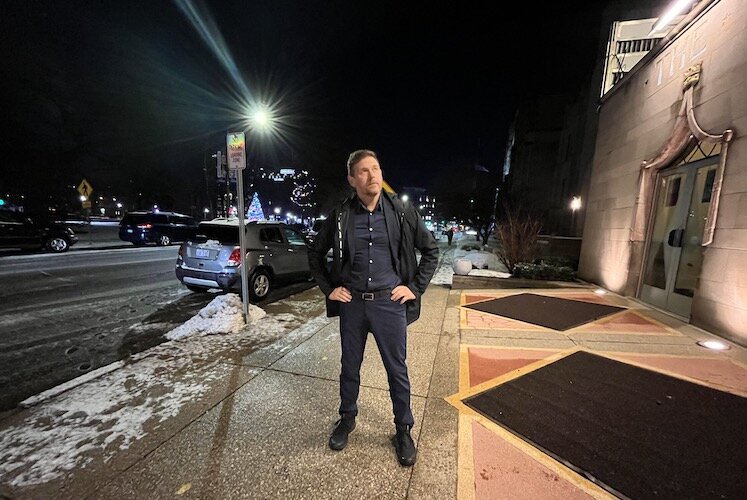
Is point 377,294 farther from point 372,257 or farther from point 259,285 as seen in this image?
point 259,285

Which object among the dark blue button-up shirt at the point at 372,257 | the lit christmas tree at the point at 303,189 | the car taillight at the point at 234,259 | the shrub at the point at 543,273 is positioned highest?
the lit christmas tree at the point at 303,189

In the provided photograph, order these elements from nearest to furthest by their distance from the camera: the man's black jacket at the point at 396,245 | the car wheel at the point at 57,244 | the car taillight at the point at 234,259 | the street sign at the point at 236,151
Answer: the man's black jacket at the point at 396,245 → the street sign at the point at 236,151 → the car taillight at the point at 234,259 → the car wheel at the point at 57,244

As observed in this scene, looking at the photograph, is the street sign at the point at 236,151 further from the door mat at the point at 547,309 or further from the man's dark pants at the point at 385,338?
the door mat at the point at 547,309

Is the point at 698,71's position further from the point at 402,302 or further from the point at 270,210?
the point at 270,210

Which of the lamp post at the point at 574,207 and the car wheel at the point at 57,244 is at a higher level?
the lamp post at the point at 574,207

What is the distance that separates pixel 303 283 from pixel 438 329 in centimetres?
537

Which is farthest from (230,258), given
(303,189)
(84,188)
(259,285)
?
(303,189)

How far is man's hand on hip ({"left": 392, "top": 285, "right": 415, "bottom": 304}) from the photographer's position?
2234 mm

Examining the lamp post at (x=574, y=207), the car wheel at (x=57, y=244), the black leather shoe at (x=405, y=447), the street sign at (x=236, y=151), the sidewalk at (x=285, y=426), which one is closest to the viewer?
the sidewalk at (x=285, y=426)

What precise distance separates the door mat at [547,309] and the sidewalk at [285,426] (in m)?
0.72

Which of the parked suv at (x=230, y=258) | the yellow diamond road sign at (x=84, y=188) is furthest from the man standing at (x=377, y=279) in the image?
the yellow diamond road sign at (x=84, y=188)

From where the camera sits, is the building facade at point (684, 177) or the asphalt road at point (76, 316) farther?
the building facade at point (684, 177)

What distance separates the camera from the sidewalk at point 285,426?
2012 mm

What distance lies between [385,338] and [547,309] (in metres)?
4.70
